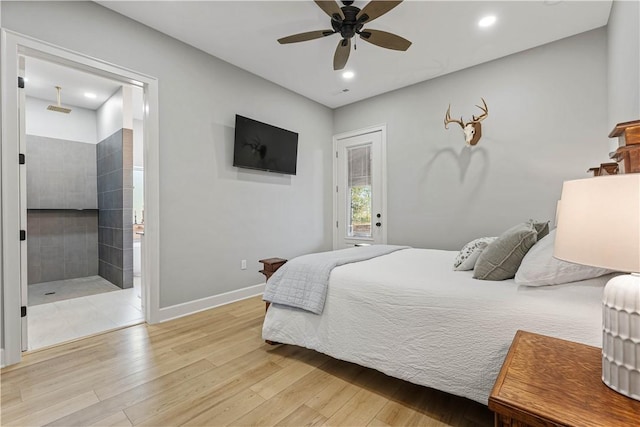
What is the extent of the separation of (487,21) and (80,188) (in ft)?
20.5

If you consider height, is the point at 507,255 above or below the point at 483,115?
below

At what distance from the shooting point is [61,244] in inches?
186

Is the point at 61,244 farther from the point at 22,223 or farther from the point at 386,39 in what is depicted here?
the point at 386,39

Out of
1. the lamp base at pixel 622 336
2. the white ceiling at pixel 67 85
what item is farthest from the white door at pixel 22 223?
the lamp base at pixel 622 336

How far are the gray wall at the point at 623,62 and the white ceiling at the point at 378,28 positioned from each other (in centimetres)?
38

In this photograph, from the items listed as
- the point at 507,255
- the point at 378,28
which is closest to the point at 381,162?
the point at 378,28

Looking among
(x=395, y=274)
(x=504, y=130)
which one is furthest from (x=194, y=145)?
(x=504, y=130)

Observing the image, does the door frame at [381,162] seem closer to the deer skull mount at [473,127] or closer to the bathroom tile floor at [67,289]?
the deer skull mount at [473,127]

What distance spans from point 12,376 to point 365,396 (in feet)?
7.72

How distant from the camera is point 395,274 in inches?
76.4

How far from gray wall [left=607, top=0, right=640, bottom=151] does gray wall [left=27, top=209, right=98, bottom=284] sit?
6.68 meters

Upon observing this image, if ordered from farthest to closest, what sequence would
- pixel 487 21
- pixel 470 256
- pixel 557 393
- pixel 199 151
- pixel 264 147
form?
pixel 264 147, pixel 199 151, pixel 487 21, pixel 470 256, pixel 557 393

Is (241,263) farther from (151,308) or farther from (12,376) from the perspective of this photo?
(12,376)

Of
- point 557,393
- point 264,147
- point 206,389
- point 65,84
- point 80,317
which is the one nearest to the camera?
point 557,393
